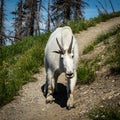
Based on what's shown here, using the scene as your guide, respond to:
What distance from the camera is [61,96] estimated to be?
10.1 metres

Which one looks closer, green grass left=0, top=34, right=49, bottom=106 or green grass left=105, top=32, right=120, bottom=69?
green grass left=0, top=34, right=49, bottom=106

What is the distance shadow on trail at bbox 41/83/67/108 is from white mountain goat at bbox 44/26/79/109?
10.5 inches

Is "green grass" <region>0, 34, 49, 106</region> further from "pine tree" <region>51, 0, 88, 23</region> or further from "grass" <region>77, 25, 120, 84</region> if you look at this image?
"pine tree" <region>51, 0, 88, 23</region>

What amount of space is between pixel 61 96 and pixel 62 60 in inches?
69.7

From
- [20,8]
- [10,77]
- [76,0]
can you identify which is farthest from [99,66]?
[20,8]

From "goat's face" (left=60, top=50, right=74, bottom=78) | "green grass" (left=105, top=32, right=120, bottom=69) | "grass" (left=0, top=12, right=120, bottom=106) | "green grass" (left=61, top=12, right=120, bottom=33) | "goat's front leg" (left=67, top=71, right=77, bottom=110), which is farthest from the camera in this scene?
"green grass" (left=61, top=12, right=120, bottom=33)

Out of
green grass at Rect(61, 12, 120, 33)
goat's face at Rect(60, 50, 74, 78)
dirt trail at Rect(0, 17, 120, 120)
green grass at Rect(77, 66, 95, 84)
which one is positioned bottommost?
dirt trail at Rect(0, 17, 120, 120)

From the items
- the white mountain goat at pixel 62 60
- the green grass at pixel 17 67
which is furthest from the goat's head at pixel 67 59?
the green grass at pixel 17 67

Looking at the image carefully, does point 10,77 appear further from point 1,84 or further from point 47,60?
point 47,60

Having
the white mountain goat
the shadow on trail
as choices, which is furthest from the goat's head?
the shadow on trail

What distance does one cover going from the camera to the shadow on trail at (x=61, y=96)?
9547 millimetres

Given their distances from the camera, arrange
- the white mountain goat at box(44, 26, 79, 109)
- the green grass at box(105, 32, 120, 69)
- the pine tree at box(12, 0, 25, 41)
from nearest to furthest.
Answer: the white mountain goat at box(44, 26, 79, 109) → the green grass at box(105, 32, 120, 69) → the pine tree at box(12, 0, 25, 41)

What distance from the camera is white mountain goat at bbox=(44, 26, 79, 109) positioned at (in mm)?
8398

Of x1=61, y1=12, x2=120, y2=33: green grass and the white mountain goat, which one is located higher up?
x1=61, y1=12, x2=120, y2=33: green grass
